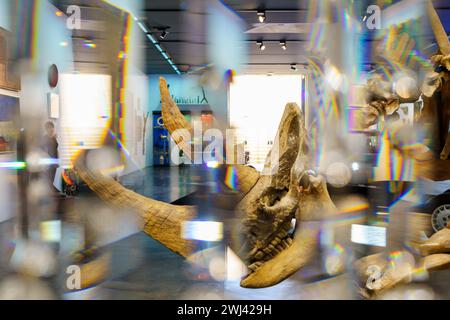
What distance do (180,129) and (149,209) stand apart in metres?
0.34

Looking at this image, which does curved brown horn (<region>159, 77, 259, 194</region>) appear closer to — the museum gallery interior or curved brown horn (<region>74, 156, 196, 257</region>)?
the museum gallery interior

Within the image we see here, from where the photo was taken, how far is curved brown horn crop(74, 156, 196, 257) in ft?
5.00

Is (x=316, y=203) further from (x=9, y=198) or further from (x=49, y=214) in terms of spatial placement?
(x=9, y=198)

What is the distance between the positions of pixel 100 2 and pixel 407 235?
1748 millimetres

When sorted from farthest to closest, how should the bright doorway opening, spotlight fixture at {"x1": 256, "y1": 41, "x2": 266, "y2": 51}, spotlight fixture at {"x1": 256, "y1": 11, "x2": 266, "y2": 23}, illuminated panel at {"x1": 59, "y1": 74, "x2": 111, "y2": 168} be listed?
spotlight fixture at {"x1": 256, "y1": 11, "x2": 266, "y2": 23} → spotlight fixture at {"x1": 256, "y1": 41, "x2": 266, "y2": 51} → illuminated panel at {"x1": 59, "y1": 74, "x2": 111, "y2": 168} → the bright doorway opening

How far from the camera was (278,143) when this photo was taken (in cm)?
154

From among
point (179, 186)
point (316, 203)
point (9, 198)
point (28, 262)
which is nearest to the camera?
point (316, 203)

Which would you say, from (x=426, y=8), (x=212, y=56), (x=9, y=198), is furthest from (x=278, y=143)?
(x=9, y=198)

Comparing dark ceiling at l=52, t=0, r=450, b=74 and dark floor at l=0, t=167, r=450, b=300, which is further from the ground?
dark ceiling at l=52, t=0, r=450, b=74

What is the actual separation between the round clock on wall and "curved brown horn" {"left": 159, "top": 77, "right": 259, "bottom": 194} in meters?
0.55

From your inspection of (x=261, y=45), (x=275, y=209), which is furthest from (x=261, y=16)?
(x=275, y=209)

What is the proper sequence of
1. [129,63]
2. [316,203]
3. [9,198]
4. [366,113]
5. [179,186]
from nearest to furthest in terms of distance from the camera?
1. [316,203]
2. [366,113]
3. [129,63]
4. [179,186]
5. [9,198]

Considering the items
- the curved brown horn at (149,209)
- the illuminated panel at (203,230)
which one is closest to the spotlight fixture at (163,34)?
the curved brown horn at (149,209)

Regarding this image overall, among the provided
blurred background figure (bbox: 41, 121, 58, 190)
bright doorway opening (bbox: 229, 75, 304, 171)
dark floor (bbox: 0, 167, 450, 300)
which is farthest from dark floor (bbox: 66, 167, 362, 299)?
blurred background figure (bbox: 41, 121, 58, 190)
